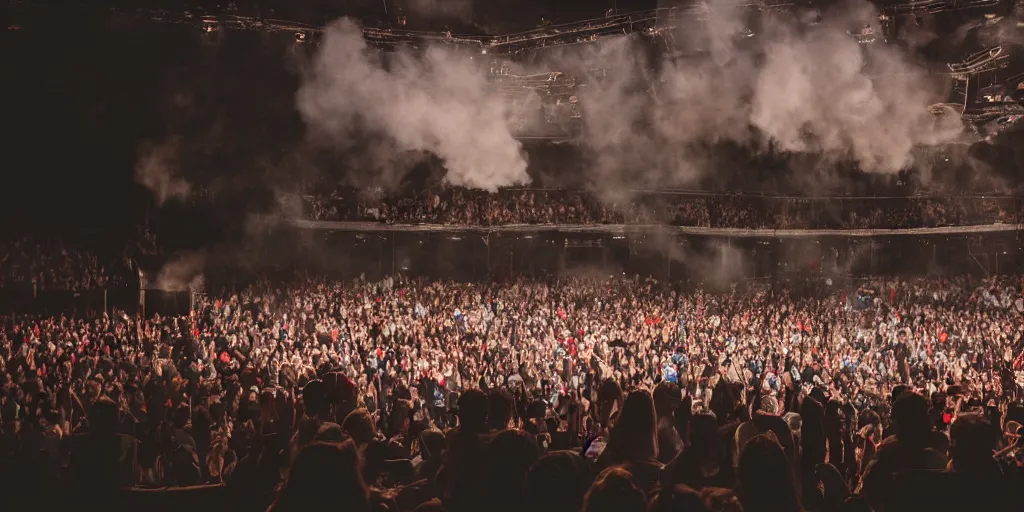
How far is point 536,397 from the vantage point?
10.3m

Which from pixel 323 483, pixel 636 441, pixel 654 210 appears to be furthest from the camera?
pixel 654 210

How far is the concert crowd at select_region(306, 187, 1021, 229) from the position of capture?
2753 centimetres

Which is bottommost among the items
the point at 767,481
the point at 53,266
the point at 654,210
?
the point at 767,481

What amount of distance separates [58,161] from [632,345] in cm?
1688

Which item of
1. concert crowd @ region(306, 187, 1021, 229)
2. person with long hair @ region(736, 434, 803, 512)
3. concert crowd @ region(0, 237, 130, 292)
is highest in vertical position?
concert crowd @ region(306, 187, 1021, 229)

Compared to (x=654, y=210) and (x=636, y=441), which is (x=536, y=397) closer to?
(x=636, y=441)

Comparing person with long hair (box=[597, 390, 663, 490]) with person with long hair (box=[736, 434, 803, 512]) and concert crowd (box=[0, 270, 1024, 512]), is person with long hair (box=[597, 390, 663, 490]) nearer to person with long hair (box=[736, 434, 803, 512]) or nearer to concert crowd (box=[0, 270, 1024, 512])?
concert crowd (box=[0, 270, 1024, 512])

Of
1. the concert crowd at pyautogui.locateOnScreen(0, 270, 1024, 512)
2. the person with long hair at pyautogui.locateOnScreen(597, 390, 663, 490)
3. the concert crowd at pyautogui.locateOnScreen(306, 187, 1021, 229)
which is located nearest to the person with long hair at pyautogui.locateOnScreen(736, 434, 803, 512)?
the concert crowd at pyautogui.locateOnScreen(0, 270, 1024, 512)

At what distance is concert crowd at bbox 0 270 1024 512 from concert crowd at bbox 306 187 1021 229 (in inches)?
93.5

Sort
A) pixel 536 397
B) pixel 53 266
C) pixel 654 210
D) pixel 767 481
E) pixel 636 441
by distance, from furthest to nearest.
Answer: pixel 654 210 → pixel 53 266 → pixel 536 397 → pixel 636 441 → pixel 767 481

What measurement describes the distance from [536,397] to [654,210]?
65.7ft

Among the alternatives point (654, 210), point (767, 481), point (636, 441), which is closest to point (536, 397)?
point (636, 441)

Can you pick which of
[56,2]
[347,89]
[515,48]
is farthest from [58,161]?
[515,48]

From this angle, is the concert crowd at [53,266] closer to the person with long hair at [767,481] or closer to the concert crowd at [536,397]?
the concert crowd at [536,397]
